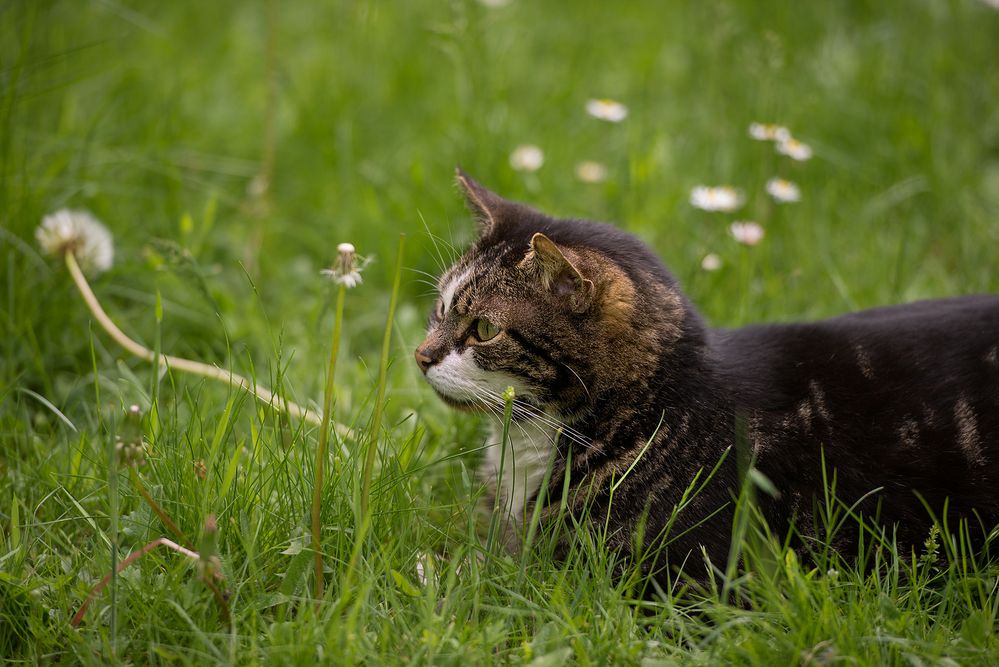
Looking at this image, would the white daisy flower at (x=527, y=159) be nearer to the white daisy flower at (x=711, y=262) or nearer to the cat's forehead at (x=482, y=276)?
the white daisy flower at (x=711, y=262)

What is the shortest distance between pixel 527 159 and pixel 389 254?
683 millimetres

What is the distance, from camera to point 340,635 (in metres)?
1.87

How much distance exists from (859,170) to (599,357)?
247 cm

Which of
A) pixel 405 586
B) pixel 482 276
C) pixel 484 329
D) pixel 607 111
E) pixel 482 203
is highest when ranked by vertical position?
pixel 607 111

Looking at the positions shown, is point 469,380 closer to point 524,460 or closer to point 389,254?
point 524,460

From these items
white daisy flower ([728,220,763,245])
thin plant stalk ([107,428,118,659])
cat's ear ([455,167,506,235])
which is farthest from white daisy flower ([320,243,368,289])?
white daisy flower ([728,220,763,245])

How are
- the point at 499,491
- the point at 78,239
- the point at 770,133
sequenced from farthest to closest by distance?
the point at 770,133
the point at 78,239
the point at 499,491

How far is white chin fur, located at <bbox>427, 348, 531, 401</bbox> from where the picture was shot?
2.33m

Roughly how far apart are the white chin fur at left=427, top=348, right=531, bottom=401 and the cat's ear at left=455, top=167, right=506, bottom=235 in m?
0.43

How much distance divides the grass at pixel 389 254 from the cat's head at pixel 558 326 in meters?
0.26

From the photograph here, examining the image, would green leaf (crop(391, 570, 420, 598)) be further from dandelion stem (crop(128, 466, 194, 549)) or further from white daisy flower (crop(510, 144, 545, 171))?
white daisy flower (crop(510, 144, 545, 171))

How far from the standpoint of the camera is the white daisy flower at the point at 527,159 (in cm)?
378

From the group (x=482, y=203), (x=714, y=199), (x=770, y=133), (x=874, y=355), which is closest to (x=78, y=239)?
(x=482, y=203)

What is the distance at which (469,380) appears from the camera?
2354mm
